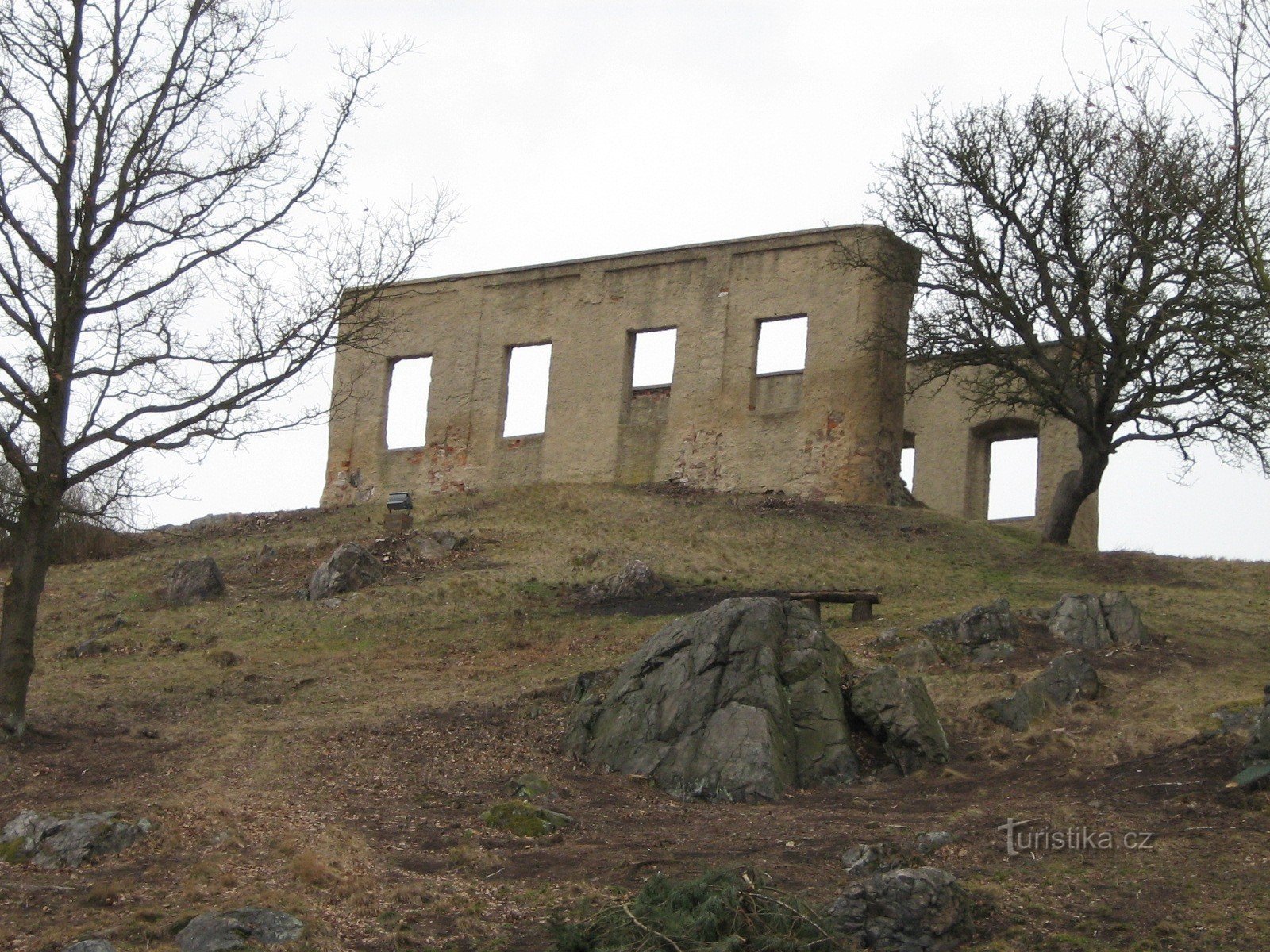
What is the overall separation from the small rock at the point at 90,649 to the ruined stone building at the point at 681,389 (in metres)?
7.10

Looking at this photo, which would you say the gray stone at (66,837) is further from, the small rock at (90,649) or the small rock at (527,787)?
the small rock at (90,649)

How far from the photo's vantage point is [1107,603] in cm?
1653

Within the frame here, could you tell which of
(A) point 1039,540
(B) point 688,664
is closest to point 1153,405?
(A) point 1039,540

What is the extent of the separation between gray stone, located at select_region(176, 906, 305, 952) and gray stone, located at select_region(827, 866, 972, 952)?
328cm

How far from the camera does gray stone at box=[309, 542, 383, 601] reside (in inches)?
818

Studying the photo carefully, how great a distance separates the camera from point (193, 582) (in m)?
21.2

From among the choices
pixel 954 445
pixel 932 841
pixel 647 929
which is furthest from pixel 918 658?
pixel 954 445

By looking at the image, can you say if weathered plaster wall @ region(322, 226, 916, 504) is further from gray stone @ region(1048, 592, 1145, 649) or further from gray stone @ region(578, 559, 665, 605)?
gray stone @ region(1048, 592, 1145, 649)

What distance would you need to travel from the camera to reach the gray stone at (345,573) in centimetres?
A: 2078

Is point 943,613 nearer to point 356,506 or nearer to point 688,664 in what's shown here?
point 688,664

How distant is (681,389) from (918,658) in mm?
12488

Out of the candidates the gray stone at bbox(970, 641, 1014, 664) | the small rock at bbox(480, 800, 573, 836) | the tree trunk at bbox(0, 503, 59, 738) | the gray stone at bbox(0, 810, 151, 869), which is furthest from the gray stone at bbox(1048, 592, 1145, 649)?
the tree trunk at bbox(0, 503, 59, 738)

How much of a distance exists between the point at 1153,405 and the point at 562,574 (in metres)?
9.41

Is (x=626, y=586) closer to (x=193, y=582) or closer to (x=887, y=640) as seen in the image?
(x=887, y=640)
